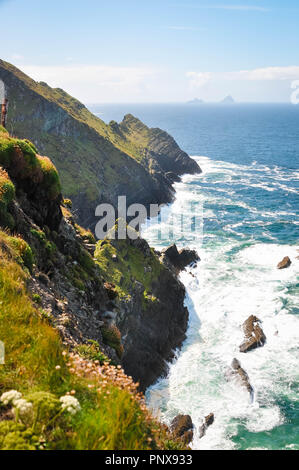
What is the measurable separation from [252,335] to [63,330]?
30.1 m

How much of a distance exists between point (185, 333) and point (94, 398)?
111ft

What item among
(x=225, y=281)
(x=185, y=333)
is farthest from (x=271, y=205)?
(x=185, y=333)

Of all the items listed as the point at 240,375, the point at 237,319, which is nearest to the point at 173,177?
the point at 237,319

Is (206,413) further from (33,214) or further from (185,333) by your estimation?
(33,214)

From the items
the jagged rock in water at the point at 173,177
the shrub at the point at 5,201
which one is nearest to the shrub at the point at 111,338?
the shrub at the point at 5,201

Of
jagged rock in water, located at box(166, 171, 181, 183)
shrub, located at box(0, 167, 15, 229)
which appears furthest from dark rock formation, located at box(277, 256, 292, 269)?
jagged rock in water, located at box(166, 171, 181, 183)

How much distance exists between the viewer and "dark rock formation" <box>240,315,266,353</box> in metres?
35.2

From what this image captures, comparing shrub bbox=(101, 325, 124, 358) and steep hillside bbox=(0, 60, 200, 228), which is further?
steep hillside bbox=(0, 60, 200, 228)

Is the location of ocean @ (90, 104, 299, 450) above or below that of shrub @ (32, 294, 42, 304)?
below

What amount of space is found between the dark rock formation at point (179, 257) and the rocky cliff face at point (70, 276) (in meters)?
17.2

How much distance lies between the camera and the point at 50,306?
12383 mm

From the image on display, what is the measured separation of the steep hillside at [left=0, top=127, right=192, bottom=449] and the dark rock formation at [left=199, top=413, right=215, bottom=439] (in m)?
6.83

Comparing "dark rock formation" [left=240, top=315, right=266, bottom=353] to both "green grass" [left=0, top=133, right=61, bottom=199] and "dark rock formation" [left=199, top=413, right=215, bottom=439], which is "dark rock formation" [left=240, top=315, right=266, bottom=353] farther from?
"green grass" [left=0, top=133, right=61, bottom=199]

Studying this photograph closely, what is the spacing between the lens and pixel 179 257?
5481cm
